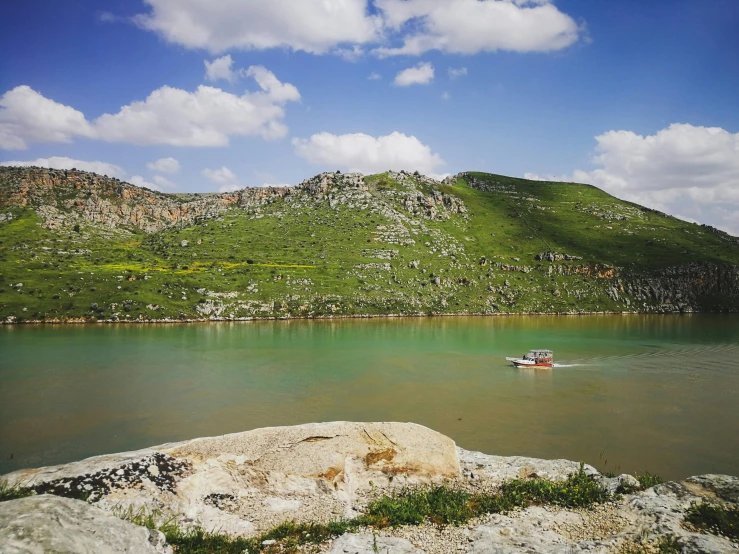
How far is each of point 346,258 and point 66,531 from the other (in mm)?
126656

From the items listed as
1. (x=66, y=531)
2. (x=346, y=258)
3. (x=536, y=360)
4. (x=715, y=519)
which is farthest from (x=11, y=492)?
(x=346, y=258)

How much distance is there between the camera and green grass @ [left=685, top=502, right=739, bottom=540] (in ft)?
35.7

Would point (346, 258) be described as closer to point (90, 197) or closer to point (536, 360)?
point (536, 360)

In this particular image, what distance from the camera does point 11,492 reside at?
11.0 metres

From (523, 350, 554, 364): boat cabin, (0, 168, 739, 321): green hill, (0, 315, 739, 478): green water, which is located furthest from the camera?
(0, 168, 739, 321): green hill

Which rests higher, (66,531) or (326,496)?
(66,531)

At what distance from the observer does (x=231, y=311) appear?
10000cm

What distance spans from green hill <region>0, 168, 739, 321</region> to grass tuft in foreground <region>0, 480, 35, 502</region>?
8962 centimetres

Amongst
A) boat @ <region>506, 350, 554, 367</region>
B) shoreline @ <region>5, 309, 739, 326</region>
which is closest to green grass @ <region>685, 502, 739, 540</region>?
boat @ <region>506, 350, 554, 367</region>

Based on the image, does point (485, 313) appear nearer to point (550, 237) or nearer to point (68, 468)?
point (550, 237)

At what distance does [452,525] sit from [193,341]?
210 feet

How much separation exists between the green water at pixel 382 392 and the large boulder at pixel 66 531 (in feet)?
62.6

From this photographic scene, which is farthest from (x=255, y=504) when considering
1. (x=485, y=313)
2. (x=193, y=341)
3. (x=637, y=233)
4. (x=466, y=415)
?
(x=637, y=233)

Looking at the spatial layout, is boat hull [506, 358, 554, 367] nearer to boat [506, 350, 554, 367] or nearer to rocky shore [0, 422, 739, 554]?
boat [506, 350, 554, 367]
